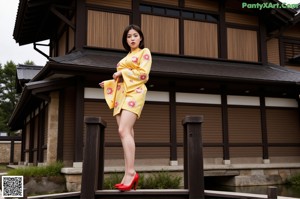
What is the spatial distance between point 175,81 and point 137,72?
19.5 ft

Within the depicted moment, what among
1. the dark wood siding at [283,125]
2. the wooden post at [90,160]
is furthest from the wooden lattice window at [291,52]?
the wooden post at [90,160]

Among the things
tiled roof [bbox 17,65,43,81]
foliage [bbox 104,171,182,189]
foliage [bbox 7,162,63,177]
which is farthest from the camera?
tiled roof [bbox 17,65,43,81]

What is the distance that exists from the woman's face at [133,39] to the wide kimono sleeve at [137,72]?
16 centimetres

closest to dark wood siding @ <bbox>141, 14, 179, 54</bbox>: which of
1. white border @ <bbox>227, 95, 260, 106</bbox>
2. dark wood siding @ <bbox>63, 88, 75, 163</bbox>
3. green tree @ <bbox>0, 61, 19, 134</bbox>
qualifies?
white border @ <bbox>227, 95, 260, 106</bbox>

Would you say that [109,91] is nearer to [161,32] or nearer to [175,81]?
[175,81]

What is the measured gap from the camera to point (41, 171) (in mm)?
8414

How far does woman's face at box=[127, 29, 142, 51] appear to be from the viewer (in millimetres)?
4266

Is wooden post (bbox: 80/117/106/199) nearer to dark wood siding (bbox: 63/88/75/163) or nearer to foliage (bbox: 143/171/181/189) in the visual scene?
foliage (bbox: 143/171/181/189)

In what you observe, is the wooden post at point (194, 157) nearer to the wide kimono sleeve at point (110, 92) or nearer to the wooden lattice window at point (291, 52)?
the wide kimono sleeve at point (110, 92)

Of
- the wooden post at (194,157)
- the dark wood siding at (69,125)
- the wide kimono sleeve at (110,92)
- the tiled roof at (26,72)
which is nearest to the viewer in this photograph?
the wooden post at (194,157)

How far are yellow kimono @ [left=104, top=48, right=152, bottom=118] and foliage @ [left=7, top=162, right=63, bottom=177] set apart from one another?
4.98 meters

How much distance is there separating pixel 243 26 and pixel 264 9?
0.94 meters

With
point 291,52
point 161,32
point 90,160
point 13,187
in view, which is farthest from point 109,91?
point 291,52

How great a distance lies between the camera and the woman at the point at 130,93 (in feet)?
12.9
